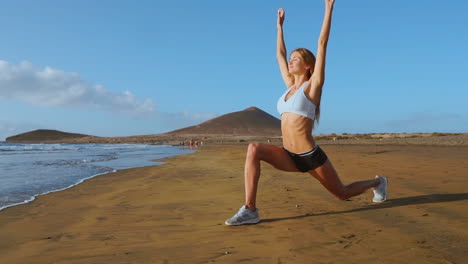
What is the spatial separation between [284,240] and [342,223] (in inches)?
31.1

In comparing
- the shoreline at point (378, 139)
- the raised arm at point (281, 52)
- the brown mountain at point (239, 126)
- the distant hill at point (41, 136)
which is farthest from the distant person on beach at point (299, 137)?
the distant hill at point (41, 136)

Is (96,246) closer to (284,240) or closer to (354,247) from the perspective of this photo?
(284,240)

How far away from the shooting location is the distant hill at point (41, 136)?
93812 millimetres

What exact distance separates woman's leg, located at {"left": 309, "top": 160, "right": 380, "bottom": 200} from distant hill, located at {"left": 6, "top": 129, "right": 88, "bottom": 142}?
10217cm

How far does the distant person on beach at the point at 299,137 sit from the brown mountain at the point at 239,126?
8405cm

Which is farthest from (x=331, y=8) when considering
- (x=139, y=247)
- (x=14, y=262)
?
(x=14, y=262)

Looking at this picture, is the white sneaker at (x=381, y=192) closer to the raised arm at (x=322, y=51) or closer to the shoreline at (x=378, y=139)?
the raised arm at (x=322, y=51)

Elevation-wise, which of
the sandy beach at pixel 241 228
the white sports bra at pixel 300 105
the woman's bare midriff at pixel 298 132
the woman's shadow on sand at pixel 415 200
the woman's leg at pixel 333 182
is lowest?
the woman's shadow on sand at pixel 415 200

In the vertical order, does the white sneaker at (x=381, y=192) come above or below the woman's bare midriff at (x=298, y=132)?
below

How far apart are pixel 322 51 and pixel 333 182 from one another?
129 cm

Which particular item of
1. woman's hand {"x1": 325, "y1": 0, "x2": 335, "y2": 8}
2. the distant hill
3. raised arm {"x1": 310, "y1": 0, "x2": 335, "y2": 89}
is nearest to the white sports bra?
raised arm {"x1": 310, "y1": 0, "x2": 335, "y2": 89}

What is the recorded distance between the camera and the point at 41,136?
97.6 metres

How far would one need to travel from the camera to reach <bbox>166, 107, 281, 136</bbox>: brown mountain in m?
91.8

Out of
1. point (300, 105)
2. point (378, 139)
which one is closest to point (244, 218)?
point (300, 105)
